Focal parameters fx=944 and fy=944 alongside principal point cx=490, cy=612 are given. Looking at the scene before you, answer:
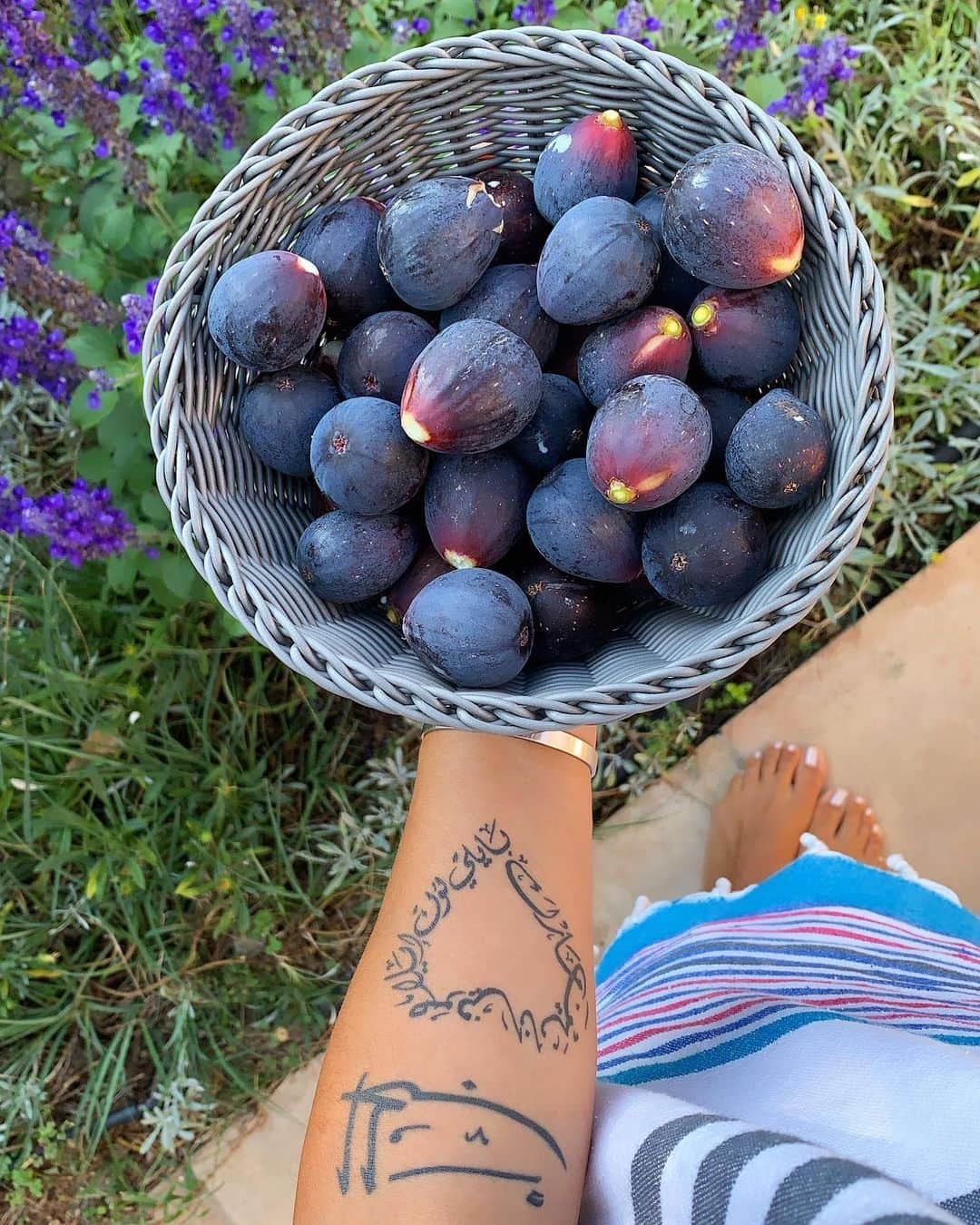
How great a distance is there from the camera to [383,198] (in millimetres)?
1194

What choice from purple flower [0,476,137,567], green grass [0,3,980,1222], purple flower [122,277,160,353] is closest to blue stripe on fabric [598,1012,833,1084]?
green grass [0,3,980,1222]

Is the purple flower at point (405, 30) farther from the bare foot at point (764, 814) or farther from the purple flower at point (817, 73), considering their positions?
the bare foot at point (764, 814)

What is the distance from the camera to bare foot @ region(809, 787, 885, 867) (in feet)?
5.38

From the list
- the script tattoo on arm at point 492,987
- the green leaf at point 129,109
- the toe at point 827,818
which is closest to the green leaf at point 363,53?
the green leaf at point 129,109

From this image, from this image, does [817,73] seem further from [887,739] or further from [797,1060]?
[797,1060]

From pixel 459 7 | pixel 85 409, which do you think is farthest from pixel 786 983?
Answer: pixel 459 7

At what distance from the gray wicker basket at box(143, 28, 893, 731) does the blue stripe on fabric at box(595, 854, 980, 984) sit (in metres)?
0.55

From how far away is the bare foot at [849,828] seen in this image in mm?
1639

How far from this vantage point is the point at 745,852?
5.39 feet

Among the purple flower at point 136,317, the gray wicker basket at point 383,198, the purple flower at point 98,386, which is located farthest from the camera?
the purple flower at point 98,386

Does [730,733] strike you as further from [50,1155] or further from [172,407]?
[50,1155]

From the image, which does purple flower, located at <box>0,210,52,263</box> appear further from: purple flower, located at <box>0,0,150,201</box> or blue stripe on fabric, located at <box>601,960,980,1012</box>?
blue stripe on fabric, located at <box>601,960,980,1012</box>

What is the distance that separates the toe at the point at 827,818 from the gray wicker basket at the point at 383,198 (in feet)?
2.50

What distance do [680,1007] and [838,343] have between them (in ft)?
2.60
